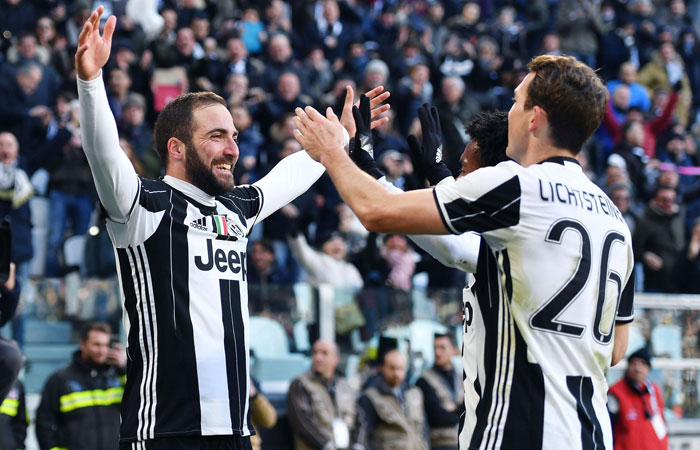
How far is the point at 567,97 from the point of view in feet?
13.9

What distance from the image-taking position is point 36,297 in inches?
410

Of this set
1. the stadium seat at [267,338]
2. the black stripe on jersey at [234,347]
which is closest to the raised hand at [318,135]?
the black stripe on jersey at [234,347]

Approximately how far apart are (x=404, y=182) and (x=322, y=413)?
4.20 metres

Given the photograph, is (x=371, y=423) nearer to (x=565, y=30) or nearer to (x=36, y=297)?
(x=36, y=297)

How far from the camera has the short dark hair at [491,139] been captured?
16.5ft

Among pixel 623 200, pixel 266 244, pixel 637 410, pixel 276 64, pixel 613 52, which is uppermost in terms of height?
pixel 613 52

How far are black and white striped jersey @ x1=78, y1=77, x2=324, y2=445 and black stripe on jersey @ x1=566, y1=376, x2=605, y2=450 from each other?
172 cm

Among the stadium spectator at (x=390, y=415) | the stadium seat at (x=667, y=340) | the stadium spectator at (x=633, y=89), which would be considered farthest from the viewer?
the stadium spectator at (x=633, y=89)

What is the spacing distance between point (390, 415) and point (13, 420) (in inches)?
149

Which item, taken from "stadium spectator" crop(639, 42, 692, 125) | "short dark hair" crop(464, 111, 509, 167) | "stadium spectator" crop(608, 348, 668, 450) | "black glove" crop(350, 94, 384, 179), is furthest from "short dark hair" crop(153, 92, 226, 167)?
"stadium spectator" crop(639, 42, 692, 125)

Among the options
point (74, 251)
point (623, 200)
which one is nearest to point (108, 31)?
point (74, 251)

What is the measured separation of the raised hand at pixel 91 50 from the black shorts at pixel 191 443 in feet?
5.38

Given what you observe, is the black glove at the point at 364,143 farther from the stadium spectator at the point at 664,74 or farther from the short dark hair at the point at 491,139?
the stadium spectator at the point at 664,74

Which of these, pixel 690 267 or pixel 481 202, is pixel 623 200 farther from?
pixel 481 202
